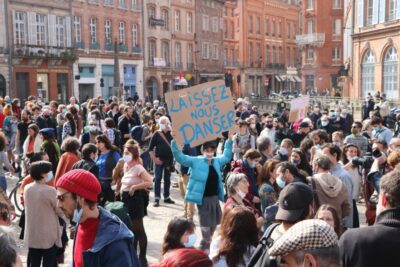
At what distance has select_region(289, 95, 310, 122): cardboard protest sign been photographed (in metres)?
13.9

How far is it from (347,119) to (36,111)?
9231 millimetres

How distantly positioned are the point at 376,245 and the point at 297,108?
34.9 feet

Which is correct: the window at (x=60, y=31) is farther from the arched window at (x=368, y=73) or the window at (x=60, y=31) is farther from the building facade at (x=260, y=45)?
the building facade at (x=260, y=45)

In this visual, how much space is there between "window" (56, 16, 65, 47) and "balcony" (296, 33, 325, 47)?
98.5ft

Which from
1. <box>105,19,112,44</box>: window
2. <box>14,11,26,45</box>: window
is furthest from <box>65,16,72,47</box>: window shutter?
<box>105,19,112,44</box>: window

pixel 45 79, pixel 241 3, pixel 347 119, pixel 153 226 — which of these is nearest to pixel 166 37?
pixel 45 79

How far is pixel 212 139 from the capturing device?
819 cm

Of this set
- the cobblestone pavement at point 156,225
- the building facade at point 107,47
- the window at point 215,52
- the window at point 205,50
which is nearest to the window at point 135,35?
the building facade at point 107,47

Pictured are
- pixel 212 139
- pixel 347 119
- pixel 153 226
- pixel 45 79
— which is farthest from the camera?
pixel 45 79

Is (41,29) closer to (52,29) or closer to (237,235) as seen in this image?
(52,29)

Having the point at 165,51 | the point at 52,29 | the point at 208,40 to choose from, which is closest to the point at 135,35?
the point at 165,51

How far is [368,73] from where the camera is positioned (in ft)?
119

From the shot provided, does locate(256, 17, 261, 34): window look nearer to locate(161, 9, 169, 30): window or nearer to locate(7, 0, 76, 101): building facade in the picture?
locate(161, 9, 169, 30): window

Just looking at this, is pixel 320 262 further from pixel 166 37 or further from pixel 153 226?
pixel 166 37
